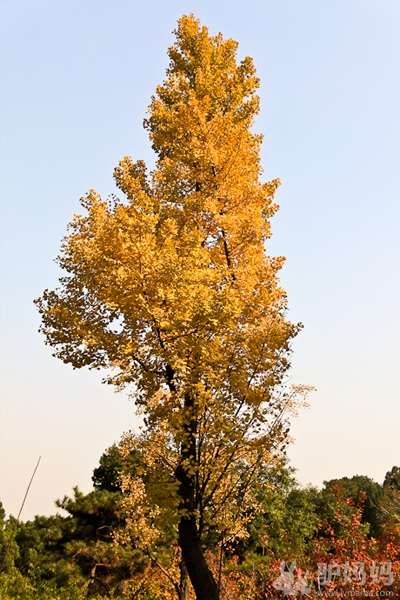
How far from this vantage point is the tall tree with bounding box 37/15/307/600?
671 centimetres

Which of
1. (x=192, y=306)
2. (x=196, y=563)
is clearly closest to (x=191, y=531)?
(x=196, y=563)

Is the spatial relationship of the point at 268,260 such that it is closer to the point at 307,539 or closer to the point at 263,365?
the point at 263,365

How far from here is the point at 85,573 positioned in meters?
14.1

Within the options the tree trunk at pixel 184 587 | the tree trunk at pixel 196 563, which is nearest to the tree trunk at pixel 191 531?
the tree trunk at pixel 196 563

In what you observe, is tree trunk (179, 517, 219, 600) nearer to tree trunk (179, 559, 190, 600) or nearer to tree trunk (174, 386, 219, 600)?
tree trunk (174, 386, 219, 600)

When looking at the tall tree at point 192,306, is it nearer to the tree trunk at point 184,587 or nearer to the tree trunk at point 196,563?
the tree trunk at point 196,563

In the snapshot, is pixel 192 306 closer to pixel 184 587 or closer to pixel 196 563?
pixel 196 563

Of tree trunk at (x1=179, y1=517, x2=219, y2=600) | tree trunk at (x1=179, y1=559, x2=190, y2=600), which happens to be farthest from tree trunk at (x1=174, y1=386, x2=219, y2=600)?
tree trunk at (x1=179, y1=559, x2=190, y2=600)

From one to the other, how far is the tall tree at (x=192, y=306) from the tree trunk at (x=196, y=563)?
0.02 meters

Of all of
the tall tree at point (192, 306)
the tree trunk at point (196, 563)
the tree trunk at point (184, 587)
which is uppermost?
the tall tree at point (192, 306)

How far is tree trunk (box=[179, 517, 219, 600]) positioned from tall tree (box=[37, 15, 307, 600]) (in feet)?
0.05

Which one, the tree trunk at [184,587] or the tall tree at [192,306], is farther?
the tree trunk at [184,587]

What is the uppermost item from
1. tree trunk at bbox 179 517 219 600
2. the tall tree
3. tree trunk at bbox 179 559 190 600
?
the tall tree

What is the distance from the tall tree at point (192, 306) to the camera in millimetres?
6711
